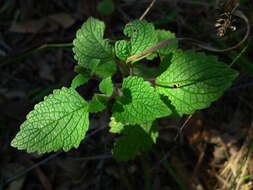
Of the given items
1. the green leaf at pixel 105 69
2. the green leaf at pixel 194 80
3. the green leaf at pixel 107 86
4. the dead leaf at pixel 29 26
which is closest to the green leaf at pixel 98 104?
the green leaf at pixel 107 86

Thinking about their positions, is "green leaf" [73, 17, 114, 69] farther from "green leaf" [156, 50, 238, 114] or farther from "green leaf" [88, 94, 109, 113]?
"green leaf" [156, 50, 238, 114]

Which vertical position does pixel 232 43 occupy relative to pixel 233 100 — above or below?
above

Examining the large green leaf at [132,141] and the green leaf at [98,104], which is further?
the large green leaf at [132,141]

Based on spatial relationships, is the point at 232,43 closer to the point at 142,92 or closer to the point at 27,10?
the point at 142,92

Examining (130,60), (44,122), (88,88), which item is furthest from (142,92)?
(88,88)

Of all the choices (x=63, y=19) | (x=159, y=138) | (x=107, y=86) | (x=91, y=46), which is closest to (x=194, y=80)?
(x=107, y=86)

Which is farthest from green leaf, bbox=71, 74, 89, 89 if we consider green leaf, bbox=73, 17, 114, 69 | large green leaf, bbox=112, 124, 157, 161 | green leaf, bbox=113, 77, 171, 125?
large green leaf, bbox=112, 124, 157, 161

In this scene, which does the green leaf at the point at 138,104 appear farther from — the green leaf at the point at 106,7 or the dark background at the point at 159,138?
the green leaf at the point at 106,7
